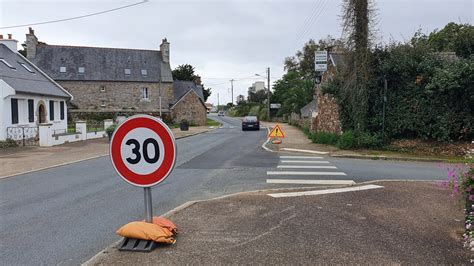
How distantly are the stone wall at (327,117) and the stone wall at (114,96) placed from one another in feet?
101

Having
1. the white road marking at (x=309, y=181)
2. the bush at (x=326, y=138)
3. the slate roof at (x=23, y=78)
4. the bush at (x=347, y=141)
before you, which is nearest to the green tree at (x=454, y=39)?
the bush at (x=326, y=138)

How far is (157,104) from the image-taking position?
53.9 metres

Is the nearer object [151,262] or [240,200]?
[151,262]

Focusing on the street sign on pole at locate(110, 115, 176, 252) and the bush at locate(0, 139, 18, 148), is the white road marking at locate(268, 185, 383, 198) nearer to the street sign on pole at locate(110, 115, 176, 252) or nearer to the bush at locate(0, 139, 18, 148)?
the street sign on pole at locate(110, 115, 176, 252)

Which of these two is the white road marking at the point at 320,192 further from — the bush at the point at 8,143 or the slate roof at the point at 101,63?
the slate roof at the point at 101,63

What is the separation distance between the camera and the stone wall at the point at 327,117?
21625 millimetres

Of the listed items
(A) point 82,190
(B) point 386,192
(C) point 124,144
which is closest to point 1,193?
(A) point 82,190

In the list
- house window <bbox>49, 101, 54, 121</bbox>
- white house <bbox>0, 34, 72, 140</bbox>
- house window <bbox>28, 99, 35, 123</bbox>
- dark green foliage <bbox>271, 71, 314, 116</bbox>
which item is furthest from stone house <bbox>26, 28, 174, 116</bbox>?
house window <bbox>28, 99, 35, 123</bbox>

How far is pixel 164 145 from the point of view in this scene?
13.9 ft

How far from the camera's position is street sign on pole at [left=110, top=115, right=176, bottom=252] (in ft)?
13.8

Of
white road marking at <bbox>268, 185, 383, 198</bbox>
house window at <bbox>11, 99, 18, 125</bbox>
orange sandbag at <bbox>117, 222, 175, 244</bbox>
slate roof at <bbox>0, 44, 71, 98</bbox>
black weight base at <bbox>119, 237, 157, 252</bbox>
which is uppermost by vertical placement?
slate roof at <bbox>0, 44, 71, 98</bbox>

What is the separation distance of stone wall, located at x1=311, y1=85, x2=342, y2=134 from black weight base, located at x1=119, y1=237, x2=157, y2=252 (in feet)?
57.5

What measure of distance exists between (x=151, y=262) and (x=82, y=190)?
5.71m

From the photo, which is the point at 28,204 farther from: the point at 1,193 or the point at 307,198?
the point at 307,198
